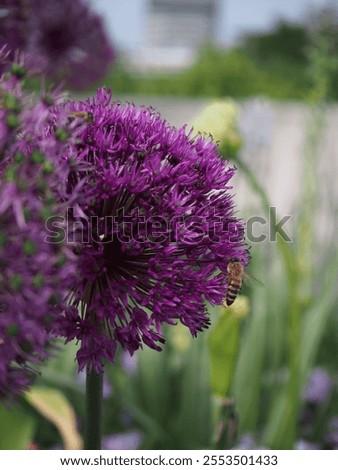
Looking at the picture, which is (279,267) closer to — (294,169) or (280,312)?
(280,312)

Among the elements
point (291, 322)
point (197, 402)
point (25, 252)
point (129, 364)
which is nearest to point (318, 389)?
point (197, 402)

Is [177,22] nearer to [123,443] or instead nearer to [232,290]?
[123,443]

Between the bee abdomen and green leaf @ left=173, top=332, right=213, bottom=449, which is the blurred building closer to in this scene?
green leaf @ left=173, top=332, right=213, bottom=449

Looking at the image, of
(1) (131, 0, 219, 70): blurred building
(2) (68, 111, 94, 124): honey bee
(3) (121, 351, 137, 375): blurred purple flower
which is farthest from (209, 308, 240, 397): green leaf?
(1) (131, 0, 219, 70): blurred building

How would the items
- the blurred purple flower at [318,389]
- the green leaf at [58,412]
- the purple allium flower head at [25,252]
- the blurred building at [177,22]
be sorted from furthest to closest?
the blurred building at [177,22] → the blurred purple flower at [318,389] → the green leaf at [58,412] → the purple allium flower head at [25,252]

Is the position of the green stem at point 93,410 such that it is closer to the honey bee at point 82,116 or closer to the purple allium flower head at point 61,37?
the honey bee at point 82,116

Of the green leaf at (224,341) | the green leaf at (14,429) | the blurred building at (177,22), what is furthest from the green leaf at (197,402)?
the blurred building at (177,22)
